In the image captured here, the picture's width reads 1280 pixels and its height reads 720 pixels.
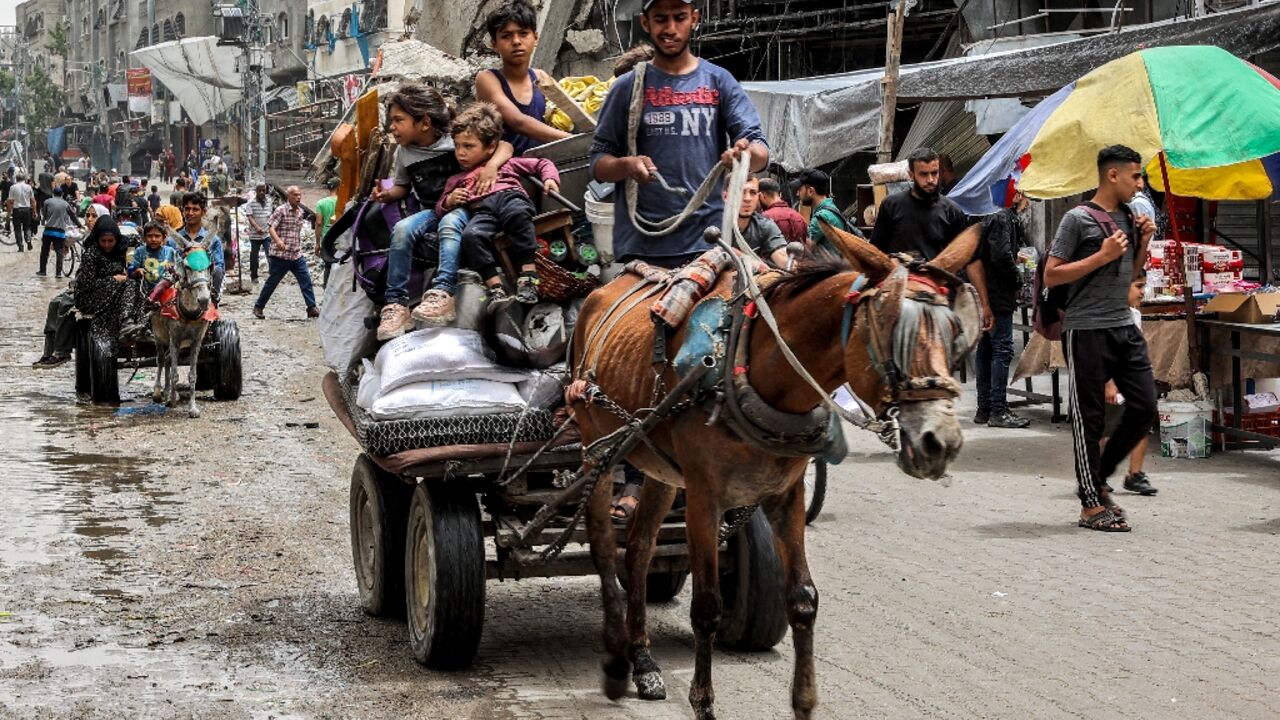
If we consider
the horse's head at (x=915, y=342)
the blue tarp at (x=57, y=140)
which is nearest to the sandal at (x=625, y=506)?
the horse's head at (x=915, y=342)

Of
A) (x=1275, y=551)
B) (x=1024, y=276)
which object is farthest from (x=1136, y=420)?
(x=1024, y=276)

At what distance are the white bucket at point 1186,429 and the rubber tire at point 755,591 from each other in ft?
20.3

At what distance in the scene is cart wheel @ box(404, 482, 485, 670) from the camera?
6.20 meters

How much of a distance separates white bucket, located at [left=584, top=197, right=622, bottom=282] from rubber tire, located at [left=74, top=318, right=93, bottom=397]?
1063cm

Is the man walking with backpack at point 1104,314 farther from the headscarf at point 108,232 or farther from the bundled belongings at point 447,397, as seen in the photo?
the headscarf at point 108,232

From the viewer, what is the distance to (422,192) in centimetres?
733

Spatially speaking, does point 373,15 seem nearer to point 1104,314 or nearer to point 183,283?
point 183,283

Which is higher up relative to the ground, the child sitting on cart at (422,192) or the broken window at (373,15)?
the broken window at (373,15)

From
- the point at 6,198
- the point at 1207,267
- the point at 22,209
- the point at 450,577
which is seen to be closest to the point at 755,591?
the point at 450,577

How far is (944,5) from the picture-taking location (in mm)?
26438

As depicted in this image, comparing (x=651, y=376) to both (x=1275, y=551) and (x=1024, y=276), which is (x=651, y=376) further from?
(x=1024, y=276)

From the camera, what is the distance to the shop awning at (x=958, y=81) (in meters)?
14.7

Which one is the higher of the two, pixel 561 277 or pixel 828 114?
pixel 828 114

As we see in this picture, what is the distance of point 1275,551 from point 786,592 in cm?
454
